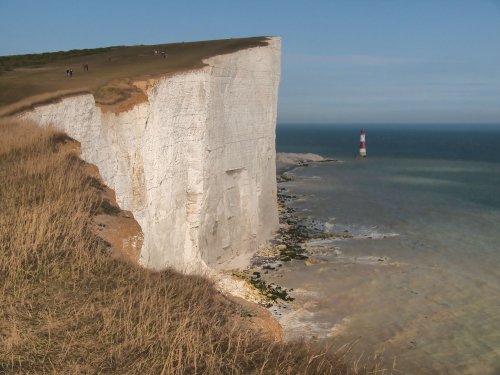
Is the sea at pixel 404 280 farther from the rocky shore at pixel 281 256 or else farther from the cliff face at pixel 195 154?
the cliff face at pixel 195 154

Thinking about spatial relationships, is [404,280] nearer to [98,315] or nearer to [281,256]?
[281,256]

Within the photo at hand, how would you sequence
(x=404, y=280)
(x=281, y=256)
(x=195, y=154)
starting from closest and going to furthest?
1. (x=195, y=154)
2. (x=404, y=280)
3. (x=281, y=256)

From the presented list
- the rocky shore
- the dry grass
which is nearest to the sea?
the rocky shore

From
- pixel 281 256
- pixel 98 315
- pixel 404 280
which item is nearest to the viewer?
pixel 98 315

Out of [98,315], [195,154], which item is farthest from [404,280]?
[98,315]

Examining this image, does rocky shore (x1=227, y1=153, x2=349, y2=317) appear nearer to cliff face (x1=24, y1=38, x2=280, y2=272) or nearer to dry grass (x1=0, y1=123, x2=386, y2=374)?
cliff face (x1=24, y1=38, x2=280, y2=272)

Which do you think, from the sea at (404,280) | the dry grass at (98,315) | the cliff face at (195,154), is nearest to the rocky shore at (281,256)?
the sea at (404,280)

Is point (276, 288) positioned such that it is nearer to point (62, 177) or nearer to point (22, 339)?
point (62, 177)
